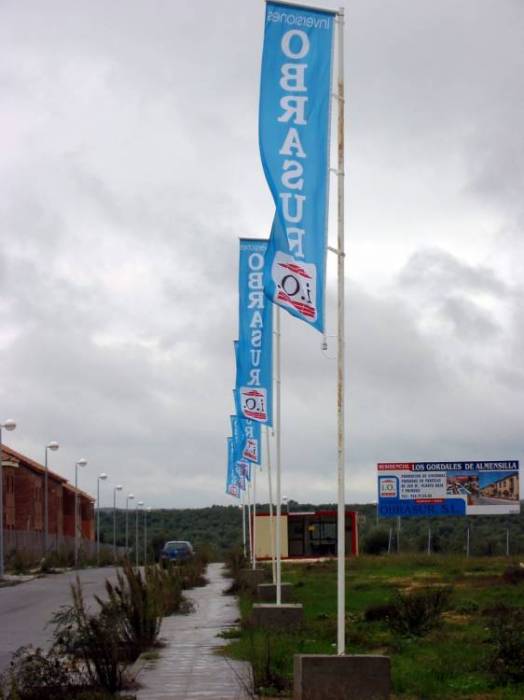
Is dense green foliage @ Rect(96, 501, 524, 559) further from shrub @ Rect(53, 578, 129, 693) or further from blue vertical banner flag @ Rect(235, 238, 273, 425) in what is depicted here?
shrub @ Rect(53, 578, 129, 693)

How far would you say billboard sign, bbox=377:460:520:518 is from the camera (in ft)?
183

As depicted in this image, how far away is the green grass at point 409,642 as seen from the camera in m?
12.2

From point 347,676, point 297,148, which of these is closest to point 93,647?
point 347,676

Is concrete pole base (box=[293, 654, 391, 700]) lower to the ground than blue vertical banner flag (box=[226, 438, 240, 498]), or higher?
lower

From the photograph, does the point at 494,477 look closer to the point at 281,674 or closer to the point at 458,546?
the point at 458,546

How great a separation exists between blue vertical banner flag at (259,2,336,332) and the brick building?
51704mm

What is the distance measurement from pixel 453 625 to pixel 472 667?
5.52 metres

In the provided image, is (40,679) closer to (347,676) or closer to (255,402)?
(347,676)

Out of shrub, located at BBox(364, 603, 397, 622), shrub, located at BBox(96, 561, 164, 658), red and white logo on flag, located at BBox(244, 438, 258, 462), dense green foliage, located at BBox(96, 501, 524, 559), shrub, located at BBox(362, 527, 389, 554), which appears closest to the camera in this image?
shrub, located at BBox(96, 561, 164, 658)

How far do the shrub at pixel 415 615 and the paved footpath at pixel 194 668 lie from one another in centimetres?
275

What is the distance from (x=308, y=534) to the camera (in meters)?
65.6

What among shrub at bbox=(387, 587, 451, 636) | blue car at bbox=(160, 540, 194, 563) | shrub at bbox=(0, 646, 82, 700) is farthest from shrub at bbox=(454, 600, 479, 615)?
blue car at bbox=(160, 540, 194, 563)

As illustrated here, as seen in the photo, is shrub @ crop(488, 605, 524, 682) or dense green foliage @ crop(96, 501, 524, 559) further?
dense green foliage @ crop(96, 501, 524, 559)

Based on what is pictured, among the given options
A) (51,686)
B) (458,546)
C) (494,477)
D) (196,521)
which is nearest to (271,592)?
(51,686)
